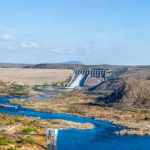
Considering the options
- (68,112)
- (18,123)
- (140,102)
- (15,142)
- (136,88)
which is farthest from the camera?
(136,88)

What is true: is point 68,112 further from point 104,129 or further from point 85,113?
point 104,129

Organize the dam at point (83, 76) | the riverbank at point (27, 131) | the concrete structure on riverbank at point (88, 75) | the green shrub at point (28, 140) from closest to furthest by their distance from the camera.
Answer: the riverbank at point (27, 131) → the green shrub at point (28, 140) → the dam at point (83, 76) → the concrete structure on riverbank at point (88, 75)

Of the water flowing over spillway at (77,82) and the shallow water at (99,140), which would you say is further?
the water flowing over spillway at (77,82)

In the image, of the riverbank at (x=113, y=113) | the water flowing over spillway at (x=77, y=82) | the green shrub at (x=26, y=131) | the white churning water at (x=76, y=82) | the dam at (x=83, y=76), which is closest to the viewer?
the green shrub at (x=26, y=131)

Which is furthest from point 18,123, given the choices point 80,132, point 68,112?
point 68,112

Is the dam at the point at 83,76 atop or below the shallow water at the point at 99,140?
atop

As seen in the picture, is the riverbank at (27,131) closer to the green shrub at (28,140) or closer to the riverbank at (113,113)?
the green shrub at (28,140)

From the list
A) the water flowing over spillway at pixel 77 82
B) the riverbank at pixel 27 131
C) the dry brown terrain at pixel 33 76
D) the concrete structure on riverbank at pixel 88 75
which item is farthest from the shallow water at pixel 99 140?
the concrete structure on riverbank at pixel 88 75

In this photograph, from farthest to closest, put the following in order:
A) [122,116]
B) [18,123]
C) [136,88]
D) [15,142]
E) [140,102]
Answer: [136,88]
[140,102]
[122,116]
[18,123]
[15,142]
